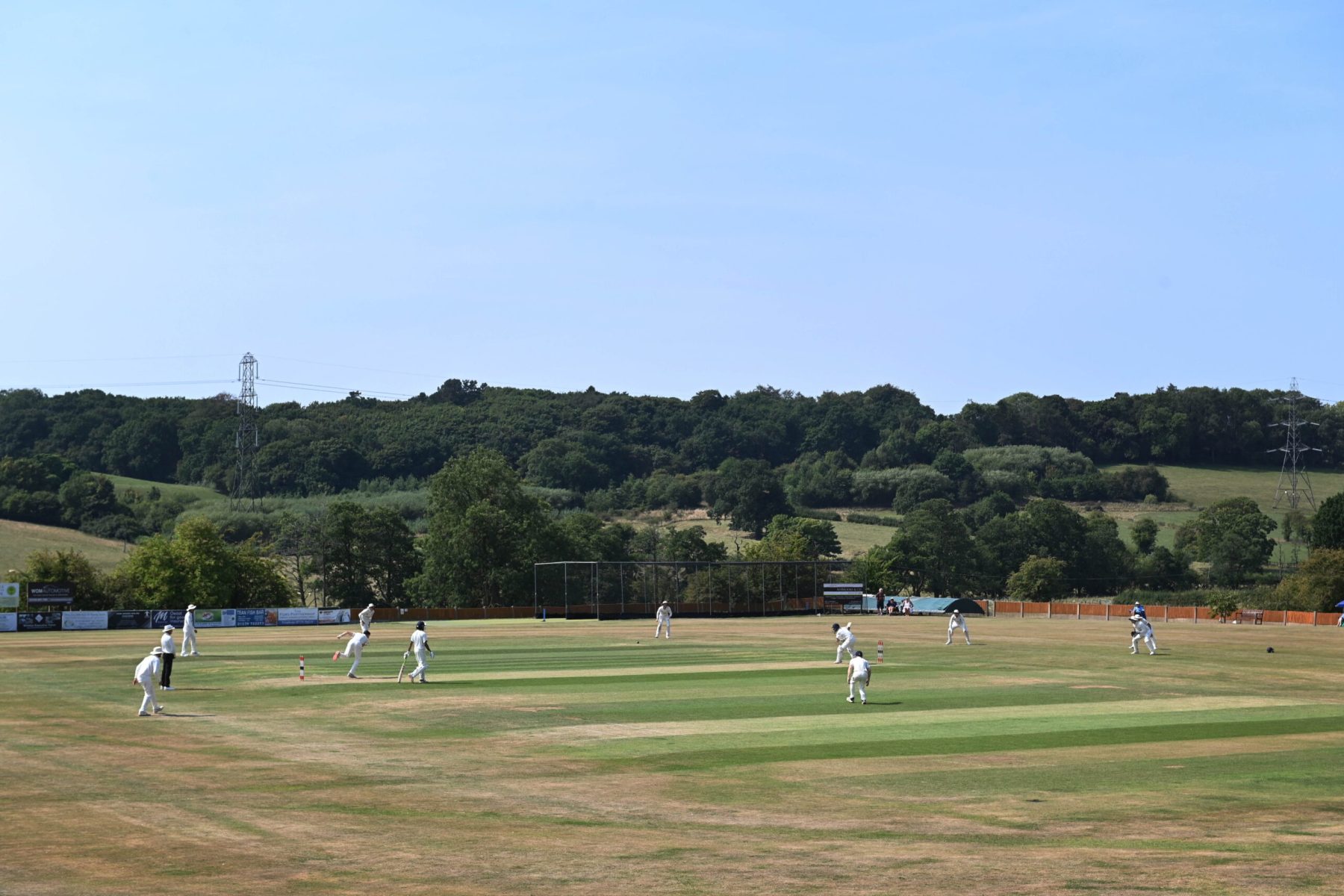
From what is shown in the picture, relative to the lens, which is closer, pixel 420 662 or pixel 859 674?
pixel 859 674

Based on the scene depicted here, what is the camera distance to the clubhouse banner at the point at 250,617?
97.6 meters

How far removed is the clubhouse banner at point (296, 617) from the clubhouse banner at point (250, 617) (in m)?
1.03

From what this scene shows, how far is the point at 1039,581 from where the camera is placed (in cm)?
14400

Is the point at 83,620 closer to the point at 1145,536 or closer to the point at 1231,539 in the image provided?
the point at 1231,539

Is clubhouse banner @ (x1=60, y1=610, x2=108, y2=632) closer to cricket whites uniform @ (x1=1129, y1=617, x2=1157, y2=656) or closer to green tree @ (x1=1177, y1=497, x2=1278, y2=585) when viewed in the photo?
cricket whites uniform @ (x1=1129, y1=617, x2=1157, y2=656)

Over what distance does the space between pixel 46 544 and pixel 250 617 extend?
58914 mm

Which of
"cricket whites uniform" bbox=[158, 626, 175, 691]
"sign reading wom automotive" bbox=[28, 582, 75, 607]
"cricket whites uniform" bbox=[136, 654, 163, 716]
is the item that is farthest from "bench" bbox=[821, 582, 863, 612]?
"cricket whites uniform" bbox=[136, 654, 163, 716]

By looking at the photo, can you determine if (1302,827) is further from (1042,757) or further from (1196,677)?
(1196,677)

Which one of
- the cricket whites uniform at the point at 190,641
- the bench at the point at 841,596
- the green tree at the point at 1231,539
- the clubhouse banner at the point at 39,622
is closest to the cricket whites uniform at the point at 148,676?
the cricket whites uniform at the point at 190,641

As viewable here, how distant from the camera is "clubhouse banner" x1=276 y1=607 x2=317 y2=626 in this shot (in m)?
100

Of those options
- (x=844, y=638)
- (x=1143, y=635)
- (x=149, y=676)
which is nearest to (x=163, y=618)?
(x=844, y=638)

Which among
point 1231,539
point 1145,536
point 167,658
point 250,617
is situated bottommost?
point 250,617

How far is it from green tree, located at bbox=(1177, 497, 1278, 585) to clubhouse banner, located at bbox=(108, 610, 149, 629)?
10947 cm

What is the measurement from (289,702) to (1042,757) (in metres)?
19.9
